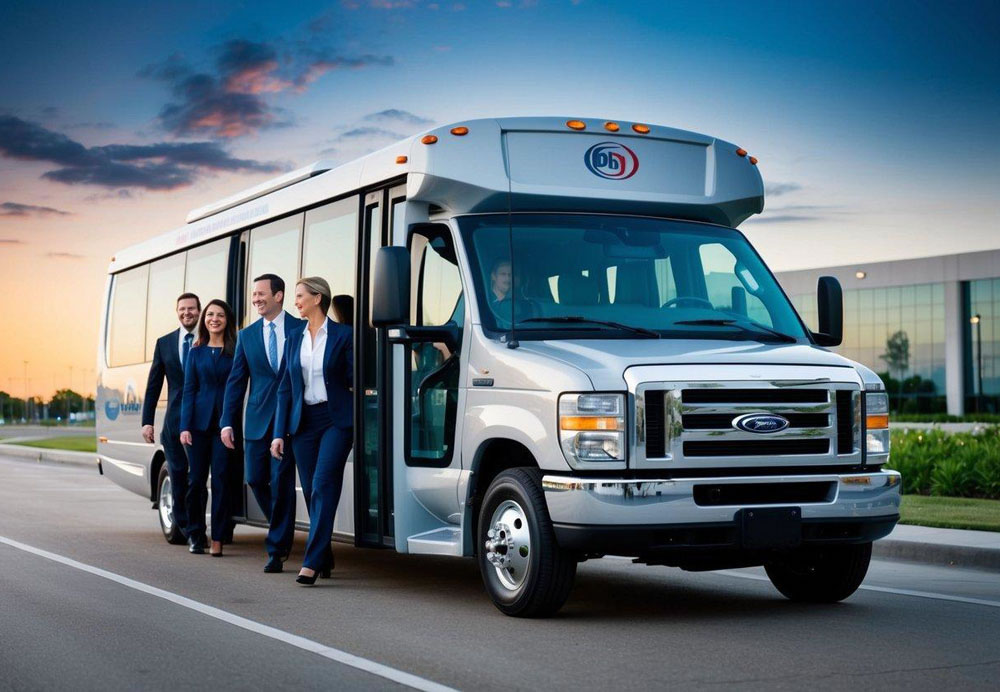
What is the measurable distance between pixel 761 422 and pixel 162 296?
8.36 metres

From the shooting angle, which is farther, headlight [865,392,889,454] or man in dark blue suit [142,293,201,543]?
man in dark blue suit [142,293,201,543]

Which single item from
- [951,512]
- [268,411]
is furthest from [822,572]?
[951,512]

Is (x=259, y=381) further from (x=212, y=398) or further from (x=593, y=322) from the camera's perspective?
(x=593, y=322)

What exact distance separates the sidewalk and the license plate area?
14.8ft

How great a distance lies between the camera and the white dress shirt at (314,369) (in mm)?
10070

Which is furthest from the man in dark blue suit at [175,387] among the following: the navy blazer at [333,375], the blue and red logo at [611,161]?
the blue and red logo at [611,161]

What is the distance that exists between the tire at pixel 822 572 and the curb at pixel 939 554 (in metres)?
3.16

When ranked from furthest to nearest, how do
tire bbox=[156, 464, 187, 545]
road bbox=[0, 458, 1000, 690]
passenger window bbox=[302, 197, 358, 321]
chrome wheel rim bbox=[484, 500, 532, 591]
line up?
tire bbox=[156, 464, 187, 545] → passenger window bbox=[302, 197, 358, 321] → chrome wheel rim bbox=[484, 500, 532, 591] → road bbox=[0, 458, 1000, 690]

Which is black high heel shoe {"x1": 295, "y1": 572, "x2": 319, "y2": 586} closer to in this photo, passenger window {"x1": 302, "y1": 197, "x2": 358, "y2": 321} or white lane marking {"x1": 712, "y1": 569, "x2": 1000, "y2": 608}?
passenger window {"x1": 302, "y1": 197, "x2": 358, "y2": 321}

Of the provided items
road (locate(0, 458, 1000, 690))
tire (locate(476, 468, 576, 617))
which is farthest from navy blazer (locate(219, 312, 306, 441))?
tire (locate(476, 468, 576, 617))

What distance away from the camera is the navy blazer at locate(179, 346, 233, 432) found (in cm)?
1234

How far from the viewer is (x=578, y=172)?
9.43 meters

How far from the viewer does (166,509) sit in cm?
1387

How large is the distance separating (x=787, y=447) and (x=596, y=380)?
1270mm
